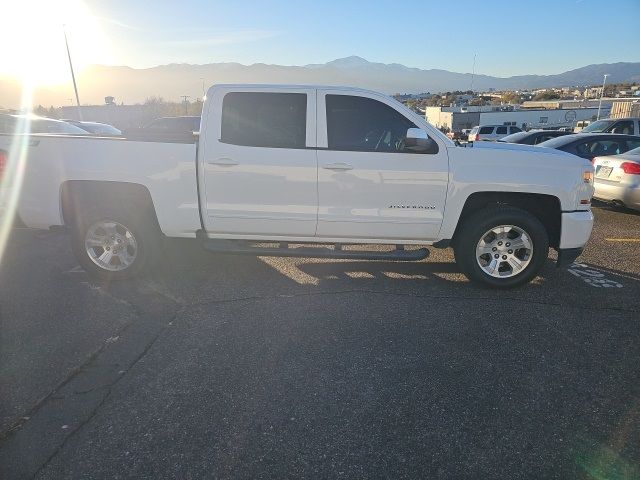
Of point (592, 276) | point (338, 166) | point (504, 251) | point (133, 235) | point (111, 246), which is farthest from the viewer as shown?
point (592, 276)

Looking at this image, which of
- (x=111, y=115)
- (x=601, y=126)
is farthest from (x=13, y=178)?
(x=111, y=115)

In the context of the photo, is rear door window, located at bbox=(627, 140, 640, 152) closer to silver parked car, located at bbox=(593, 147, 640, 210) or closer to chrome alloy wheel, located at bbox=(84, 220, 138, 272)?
silver parked car, located at bbox=(593, 147, 640, 210)

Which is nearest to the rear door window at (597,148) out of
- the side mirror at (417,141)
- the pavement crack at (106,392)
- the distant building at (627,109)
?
the side mirror at (417,141)

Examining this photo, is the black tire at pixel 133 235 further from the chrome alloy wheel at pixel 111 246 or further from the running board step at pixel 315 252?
the running board step at pixel 315 252

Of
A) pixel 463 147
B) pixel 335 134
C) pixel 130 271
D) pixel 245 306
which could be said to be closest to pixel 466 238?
pixel 463 147

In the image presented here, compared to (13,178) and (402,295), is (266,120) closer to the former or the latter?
(402,295)

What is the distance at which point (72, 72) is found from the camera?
2741 cm

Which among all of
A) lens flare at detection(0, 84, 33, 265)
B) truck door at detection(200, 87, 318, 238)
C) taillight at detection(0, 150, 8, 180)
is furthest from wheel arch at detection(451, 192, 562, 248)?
taillight at detection(0, 150, 8, 180)

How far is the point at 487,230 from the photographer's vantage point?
4363mm

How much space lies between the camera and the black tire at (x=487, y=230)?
14.2 feet

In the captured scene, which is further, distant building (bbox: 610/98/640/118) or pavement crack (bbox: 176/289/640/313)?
distant building (bbox: 610/98/640/118)

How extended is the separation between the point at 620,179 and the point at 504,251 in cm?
460

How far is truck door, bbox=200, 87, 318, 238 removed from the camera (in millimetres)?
4270

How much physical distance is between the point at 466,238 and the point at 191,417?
3.13 metres
